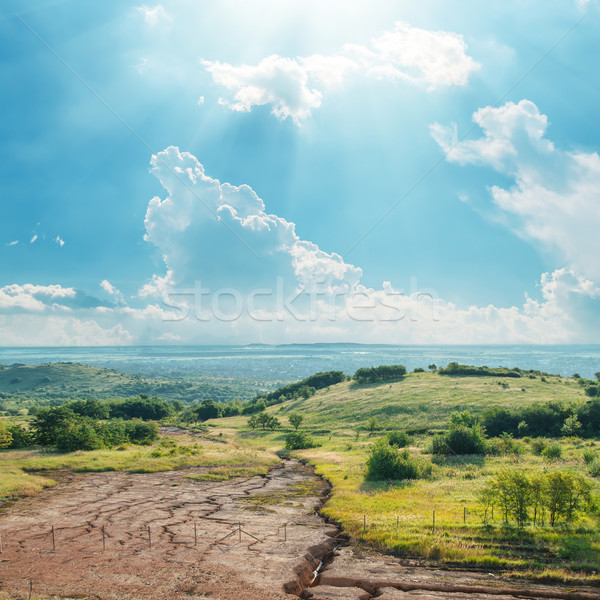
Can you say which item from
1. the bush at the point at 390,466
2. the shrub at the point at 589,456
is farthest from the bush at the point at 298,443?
the shrub at the point at 589,456

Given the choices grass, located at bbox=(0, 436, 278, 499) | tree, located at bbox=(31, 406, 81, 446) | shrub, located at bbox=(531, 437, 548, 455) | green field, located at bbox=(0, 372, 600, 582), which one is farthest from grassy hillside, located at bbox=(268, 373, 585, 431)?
tree, located at bbox=(31, 406, 81, 446)

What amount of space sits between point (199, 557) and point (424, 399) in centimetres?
8228

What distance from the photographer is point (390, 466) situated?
4012 cm

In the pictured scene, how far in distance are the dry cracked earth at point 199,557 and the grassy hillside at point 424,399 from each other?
57.2 meters

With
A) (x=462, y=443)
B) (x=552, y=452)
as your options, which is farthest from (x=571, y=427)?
(x=462, y=443)

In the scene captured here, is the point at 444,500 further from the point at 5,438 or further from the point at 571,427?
the point at 5,438

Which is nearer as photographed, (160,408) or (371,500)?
(371,500)

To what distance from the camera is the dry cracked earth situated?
16844 millimetres

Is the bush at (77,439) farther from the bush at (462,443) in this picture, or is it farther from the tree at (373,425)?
the tree at (373,425)

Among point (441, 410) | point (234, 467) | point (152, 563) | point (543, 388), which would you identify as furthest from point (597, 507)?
point (543, 388)

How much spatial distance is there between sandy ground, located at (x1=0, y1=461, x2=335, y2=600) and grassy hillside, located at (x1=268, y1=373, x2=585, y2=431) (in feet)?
173

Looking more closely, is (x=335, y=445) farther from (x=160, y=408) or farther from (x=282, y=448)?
(x=160, y=408)

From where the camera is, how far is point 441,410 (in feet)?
281

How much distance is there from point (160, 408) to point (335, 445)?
69034mm
